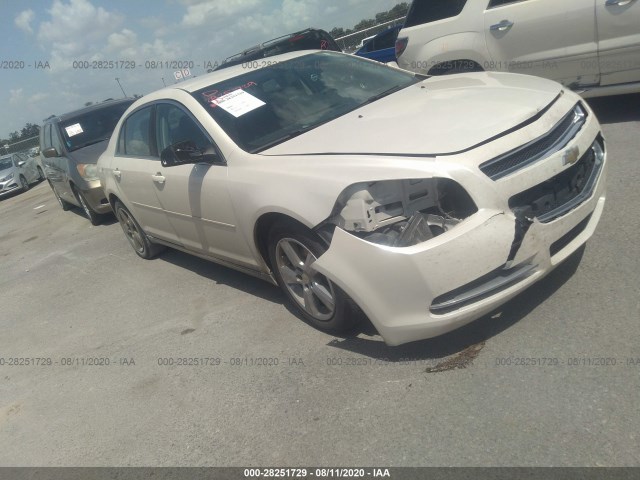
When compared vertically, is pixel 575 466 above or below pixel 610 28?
below

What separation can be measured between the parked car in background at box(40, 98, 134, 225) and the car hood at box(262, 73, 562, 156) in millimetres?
5836

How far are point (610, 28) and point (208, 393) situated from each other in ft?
16.9

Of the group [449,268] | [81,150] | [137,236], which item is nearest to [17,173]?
[81,150]

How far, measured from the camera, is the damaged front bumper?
265 cm

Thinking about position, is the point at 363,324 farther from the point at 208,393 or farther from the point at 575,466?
the point at 575,466

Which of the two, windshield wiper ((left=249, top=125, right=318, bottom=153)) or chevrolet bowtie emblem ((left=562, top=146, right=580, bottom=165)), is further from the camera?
windshield wiper ((left=249, top=125, right=318, bottom=153))

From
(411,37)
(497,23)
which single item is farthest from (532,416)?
(411,37)

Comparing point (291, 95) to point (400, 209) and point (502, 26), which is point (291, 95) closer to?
point (400, 209)

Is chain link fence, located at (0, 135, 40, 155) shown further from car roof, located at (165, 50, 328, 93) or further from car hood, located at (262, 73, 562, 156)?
car hood, located at (262, 73, 562, 156)

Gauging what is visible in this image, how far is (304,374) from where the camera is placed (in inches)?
128

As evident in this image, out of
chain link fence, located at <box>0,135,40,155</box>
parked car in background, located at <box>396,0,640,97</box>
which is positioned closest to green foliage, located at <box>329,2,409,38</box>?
parked car in background, located at <box>396,0,640,97</box>

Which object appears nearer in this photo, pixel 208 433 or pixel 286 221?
pixel 208 433

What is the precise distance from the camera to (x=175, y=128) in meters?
4.45

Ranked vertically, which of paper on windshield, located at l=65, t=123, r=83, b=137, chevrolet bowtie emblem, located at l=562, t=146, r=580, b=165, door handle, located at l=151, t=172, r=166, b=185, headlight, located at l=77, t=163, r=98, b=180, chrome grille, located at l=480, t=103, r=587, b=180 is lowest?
chevrolet bowtie emblem, located at l=562, t=146, r=580, b=165
